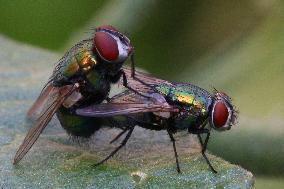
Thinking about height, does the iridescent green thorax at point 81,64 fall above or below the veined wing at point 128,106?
above

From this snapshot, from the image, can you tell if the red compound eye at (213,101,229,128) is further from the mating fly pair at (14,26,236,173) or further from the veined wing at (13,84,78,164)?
the veined wing at (13,84,78,164)

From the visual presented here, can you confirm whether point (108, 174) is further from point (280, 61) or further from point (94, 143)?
point (280, 61)

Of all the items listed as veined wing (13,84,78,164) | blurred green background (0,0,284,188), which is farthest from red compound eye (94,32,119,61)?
blurred green background (0,0,284,188)

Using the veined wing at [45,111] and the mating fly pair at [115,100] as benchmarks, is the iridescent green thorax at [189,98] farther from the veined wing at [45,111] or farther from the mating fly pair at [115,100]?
the veined wing at [45,111]

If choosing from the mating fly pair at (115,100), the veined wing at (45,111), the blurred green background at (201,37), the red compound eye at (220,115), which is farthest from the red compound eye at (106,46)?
the red compound eye at (220,115)

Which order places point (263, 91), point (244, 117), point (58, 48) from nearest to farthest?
point (244, 117) → point (263, 91) → point (58, 48)

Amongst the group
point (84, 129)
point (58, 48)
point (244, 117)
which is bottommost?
point (58, 48)

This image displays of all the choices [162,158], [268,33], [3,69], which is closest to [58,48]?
[3,69]

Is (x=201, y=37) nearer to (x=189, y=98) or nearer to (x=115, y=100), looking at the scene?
(x=189, y=98)
